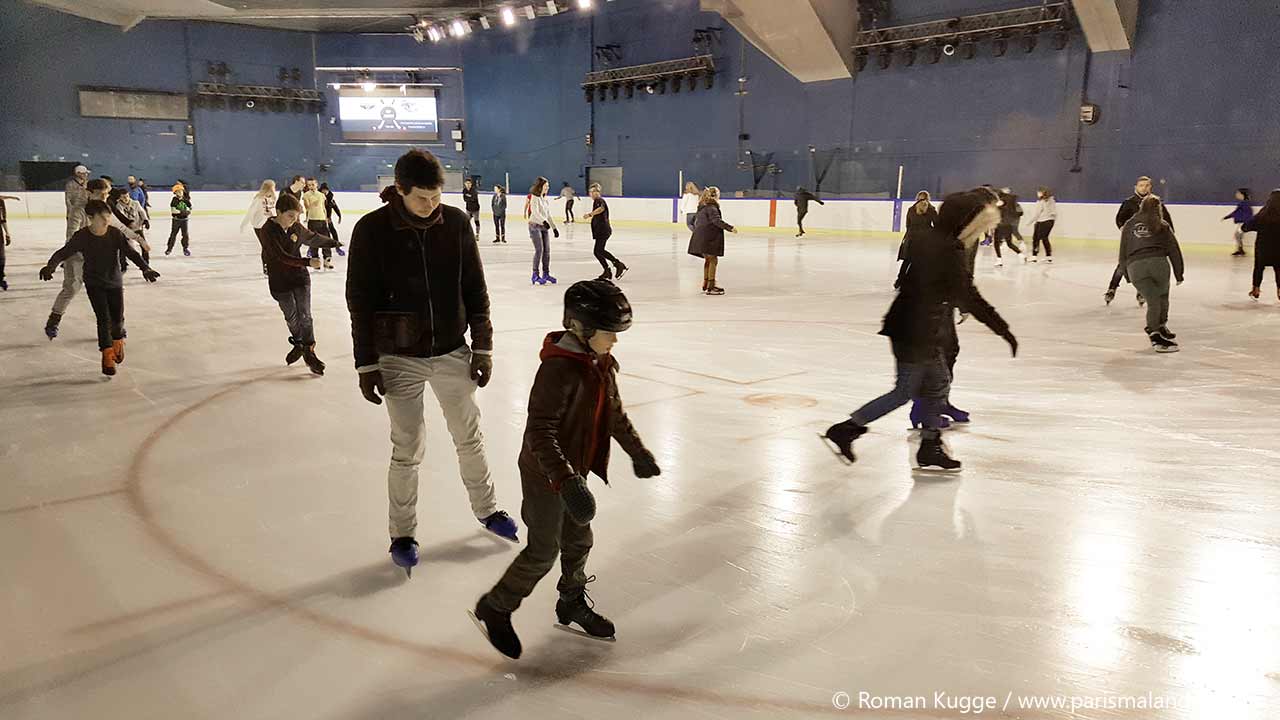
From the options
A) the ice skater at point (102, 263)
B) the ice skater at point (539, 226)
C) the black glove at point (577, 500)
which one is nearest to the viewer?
the black glove at point (577, 500)

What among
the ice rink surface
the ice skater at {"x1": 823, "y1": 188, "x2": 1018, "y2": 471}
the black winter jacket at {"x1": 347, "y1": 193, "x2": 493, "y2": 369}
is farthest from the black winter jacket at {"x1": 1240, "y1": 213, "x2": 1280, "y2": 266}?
the black winter jacket at {"x1": 347, "y1": 193, "x2": 493, "y2": 369}

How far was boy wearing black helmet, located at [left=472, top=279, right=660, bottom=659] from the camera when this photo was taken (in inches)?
85.4

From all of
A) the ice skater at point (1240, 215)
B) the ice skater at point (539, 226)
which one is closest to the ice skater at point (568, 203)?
the ice skater at point (539, 226)

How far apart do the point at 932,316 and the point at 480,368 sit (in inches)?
81.2

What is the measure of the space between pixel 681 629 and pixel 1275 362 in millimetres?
6212

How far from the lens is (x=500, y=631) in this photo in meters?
2.41

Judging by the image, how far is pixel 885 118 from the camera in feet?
73.2

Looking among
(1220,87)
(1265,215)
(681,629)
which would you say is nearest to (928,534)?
(681,629)

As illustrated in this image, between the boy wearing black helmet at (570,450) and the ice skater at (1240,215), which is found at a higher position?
the ice skater at (1240,215)

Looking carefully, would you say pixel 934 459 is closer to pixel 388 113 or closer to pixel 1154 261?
pixel 1154 261

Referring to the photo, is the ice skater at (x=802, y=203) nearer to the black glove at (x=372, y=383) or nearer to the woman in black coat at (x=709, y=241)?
the woman in black coat at (x=709, y=241)

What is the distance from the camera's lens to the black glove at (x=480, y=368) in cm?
302

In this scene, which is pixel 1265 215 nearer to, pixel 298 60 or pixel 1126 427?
pixel 1126 427

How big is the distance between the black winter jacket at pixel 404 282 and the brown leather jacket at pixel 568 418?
755 mm
